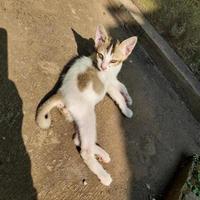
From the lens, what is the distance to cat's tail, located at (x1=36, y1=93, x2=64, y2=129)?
364 cm

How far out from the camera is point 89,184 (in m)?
3.67

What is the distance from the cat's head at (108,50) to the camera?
13.2 ft

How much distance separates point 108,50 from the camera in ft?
Answer: 13.3

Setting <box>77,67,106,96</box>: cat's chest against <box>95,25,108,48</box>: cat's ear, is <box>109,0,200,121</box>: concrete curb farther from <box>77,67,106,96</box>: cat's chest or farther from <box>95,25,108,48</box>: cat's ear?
<box>77,67,106,96</box>: cat's chest

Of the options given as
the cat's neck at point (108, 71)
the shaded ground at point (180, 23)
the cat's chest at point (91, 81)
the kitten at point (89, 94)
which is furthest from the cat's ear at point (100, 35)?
the shaded ground at point (180, 23)

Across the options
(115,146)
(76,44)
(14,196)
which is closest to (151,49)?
(76,44)

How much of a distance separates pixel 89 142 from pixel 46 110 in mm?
474

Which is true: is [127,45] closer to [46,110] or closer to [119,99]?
[119,99]

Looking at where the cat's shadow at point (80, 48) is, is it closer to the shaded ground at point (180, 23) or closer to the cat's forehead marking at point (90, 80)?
the cat's forehead marking at point (90, 80)

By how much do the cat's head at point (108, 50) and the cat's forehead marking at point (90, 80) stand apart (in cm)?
10

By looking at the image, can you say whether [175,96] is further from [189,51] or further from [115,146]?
[115,146]

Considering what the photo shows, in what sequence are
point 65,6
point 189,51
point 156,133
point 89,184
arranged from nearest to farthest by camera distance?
1. point 89,184
2. point 156,133
3. point 65,6
4. point 189,51

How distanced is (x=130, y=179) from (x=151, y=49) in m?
1.96

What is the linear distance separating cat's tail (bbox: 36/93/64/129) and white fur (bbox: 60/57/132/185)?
80 millimetres
